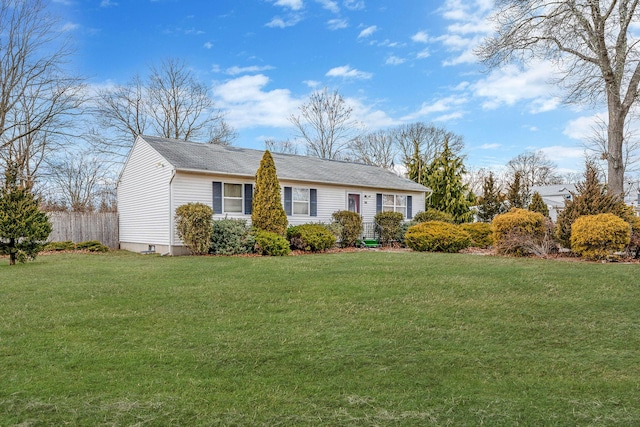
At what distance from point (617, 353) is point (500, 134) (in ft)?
68.0

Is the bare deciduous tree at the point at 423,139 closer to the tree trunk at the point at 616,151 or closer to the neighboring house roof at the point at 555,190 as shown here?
the neighboring house roof at the point at 555,190

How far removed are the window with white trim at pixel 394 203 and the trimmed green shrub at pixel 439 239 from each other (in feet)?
17.7

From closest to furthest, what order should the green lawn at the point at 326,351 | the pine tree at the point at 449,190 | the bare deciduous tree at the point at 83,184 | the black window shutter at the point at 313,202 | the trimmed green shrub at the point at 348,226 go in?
1. the green lawn at the point at 326,351
2. the trimmed green shrub at the point at 348,226
3. the black window shutter at the point at 313,202
4. the pine tree at the point at 449,190
5. the bare deciduous tree at the point at 83,184

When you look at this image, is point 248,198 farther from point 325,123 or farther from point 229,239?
point 325,123

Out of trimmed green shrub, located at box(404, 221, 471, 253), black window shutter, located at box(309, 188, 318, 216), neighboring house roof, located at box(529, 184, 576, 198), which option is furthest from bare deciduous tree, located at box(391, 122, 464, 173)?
trimmed green shrub, located at box(404, 221, 471, 253)

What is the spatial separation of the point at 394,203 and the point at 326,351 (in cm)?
1639

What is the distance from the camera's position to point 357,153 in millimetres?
36531

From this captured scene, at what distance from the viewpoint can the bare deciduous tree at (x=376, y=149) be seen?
3625cm

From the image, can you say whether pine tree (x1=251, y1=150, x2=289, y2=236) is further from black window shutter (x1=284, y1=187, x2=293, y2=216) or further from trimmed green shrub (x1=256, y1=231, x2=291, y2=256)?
black window shutter (x1=284, y1=187, x2=293, y2=216)

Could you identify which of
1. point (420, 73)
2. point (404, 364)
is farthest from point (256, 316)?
point (420, 73)

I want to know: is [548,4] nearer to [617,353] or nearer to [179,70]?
[617,353]

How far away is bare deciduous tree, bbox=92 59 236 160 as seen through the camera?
89.7 ft

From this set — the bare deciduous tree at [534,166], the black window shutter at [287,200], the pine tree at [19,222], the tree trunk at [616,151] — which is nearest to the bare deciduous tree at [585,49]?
the tree trunk at [616,151]

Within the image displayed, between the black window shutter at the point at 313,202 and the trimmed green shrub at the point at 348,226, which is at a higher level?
the black window shutter at the point at 313,202
